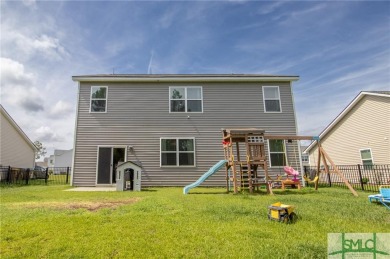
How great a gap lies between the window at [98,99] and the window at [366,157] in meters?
18.4

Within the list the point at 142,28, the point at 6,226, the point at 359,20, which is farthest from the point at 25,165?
the point at 359,20

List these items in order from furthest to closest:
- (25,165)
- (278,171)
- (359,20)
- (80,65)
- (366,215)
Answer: (25,165)
(80,65)
(278,171)
(359,20)
(366,215)

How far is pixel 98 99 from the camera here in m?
12.9

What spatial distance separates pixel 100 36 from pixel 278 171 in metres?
11.6

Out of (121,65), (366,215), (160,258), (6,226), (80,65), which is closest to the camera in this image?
(160,258)

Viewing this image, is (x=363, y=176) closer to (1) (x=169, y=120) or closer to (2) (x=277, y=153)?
(2) (x=277, y=153)

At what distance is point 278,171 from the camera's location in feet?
40.4

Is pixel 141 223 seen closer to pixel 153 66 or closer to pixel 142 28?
pixel 142 28

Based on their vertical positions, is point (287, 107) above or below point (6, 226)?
above

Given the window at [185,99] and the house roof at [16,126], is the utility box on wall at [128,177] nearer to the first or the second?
A: the window at [185,99]

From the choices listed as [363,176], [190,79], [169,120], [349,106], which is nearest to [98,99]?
[169,120]

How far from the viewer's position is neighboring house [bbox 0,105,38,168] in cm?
1884

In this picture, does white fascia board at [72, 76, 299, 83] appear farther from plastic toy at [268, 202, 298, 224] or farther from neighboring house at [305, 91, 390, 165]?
plastic toy at [268, 202, 298, 224]

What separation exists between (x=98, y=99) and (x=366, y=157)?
19093 mm
